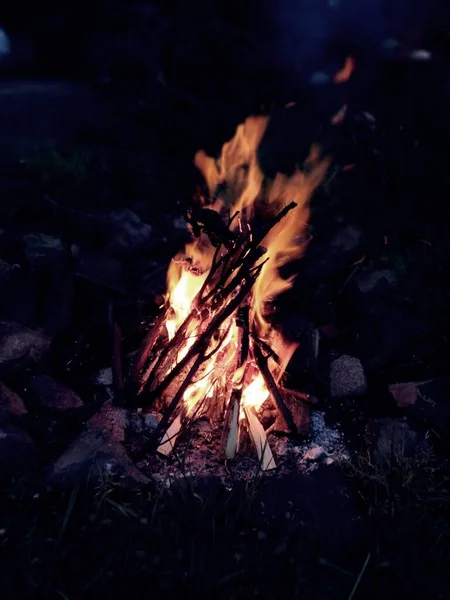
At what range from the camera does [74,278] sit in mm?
4211

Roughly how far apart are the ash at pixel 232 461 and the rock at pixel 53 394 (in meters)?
0.63

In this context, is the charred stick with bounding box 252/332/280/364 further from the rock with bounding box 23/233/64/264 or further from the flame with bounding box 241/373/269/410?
the rock with bounding box 23/233/64/264

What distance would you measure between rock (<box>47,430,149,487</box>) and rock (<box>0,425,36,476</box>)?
0.51ft

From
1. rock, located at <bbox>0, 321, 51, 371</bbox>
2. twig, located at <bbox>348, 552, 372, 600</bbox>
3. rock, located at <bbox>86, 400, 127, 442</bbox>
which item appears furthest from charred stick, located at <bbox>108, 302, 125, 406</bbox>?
twig, located at <bbox>348, 552, 372, 600</bbox>

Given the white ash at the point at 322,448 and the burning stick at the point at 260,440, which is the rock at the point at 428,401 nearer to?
the white ash at the point at 322,448

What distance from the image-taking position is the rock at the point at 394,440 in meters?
3.28

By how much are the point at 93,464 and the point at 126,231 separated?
242 cm

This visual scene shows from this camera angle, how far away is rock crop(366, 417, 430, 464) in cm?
328

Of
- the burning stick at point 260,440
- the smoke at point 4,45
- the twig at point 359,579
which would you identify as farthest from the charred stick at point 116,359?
the smoke at point 4,45

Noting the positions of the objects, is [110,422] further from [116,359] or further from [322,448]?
[322,448]

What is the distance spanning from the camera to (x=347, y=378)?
3.96m

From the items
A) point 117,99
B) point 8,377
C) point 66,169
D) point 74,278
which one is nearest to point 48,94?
point 117,99

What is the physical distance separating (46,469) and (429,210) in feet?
16.3

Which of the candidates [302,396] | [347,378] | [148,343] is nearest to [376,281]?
[347,378]
